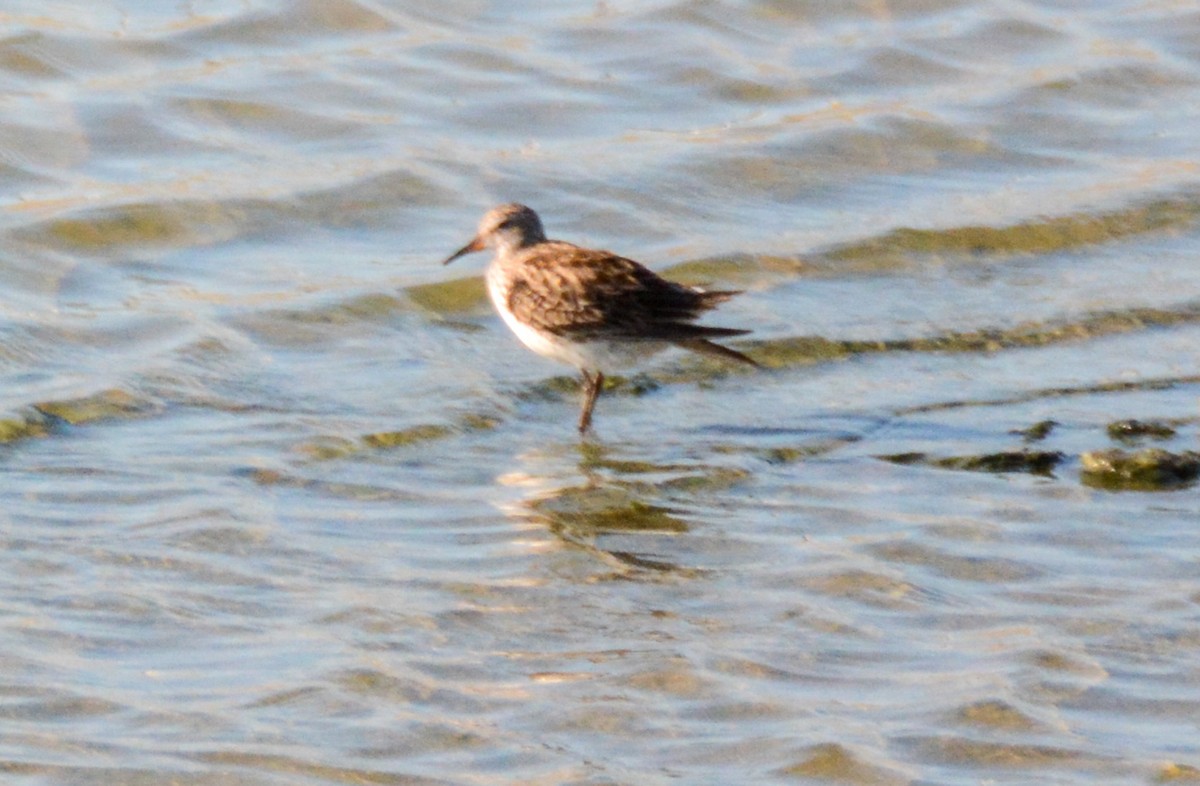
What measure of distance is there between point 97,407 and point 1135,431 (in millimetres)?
4076

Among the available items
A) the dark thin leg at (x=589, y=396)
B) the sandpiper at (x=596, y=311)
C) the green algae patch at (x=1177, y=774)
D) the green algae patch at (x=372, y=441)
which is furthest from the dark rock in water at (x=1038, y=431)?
the green algae patch at (x=1177, y=774)

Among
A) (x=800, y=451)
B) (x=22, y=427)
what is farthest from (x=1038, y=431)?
(x=22, y=427)

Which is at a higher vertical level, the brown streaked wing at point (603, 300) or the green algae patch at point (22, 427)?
the brown streaked wing at point (603, 300)

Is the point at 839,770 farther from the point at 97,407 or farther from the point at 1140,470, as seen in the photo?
the point at 97,407

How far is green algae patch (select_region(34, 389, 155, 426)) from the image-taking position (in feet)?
26.6

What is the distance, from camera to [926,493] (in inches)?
292

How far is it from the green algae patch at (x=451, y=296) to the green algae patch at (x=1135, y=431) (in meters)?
3.38

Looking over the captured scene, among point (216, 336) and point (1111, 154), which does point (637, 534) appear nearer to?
point (216, 336)

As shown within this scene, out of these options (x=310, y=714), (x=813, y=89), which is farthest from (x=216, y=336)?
(x=813, y=89)

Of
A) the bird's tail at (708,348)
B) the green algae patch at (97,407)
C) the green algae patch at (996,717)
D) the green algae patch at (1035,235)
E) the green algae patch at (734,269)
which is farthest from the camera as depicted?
the green algae patch at (1035,235)

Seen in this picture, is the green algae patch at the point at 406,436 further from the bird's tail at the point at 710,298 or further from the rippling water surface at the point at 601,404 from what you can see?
Result: the bird's tail at the point at 710,298

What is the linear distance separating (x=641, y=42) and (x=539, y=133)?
1663 mm

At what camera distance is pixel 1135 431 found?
7.94 metres

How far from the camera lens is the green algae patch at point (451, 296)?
32.7 feet
